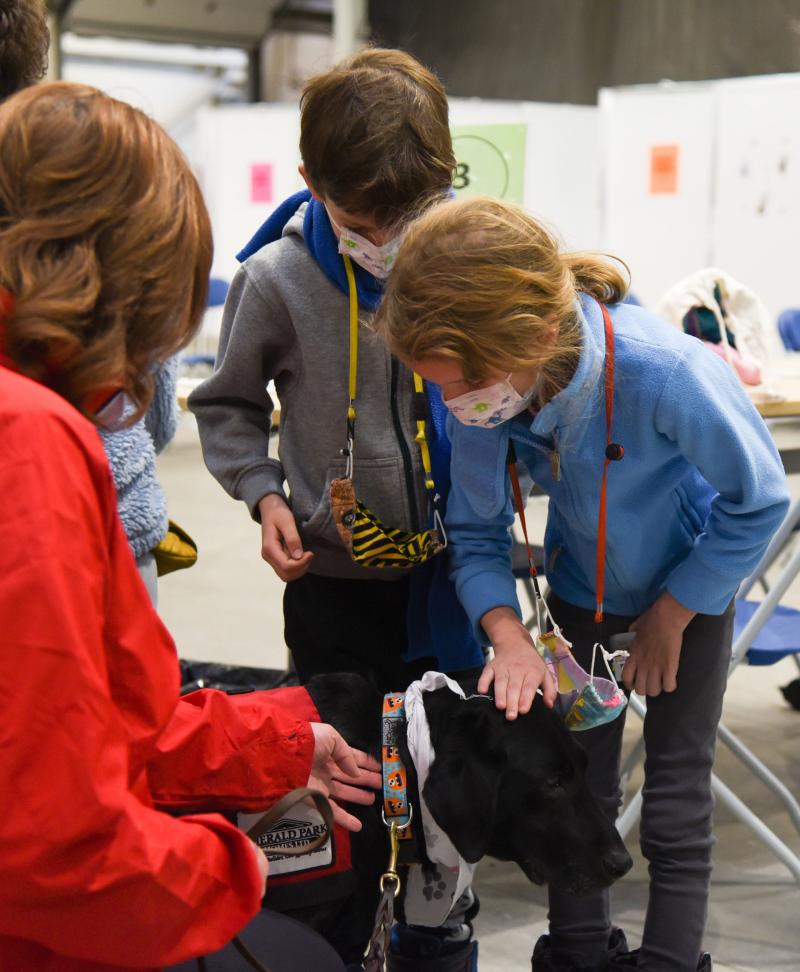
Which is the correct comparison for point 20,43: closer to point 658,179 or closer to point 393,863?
point 393,863

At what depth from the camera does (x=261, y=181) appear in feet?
25.4

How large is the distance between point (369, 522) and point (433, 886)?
50 centimetres

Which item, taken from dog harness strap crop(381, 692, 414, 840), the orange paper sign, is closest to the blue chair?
the orange paper sign

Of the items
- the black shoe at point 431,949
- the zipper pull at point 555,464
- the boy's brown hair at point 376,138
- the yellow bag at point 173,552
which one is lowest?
the black shoe at point 431,949

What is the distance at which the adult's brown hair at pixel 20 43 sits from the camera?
4.60 ft

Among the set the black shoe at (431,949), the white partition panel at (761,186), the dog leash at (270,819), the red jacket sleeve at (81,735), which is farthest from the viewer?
the white partition panel at (761,186)

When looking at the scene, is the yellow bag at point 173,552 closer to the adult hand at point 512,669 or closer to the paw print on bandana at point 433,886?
the adult hand at point 512,669

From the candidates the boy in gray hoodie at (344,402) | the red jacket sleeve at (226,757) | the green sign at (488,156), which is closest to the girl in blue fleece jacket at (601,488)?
the boy in gray hoodie at (344,402)

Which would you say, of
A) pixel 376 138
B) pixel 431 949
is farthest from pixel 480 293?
pixel 431 949

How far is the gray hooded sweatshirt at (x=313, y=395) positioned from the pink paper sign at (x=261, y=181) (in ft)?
20.2

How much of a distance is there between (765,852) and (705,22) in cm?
624

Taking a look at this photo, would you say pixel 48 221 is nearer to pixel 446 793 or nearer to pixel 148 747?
pixel 148 747

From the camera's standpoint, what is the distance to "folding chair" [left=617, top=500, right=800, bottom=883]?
2225mm

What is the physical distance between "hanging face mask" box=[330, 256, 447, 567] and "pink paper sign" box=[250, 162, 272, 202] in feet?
20.8
